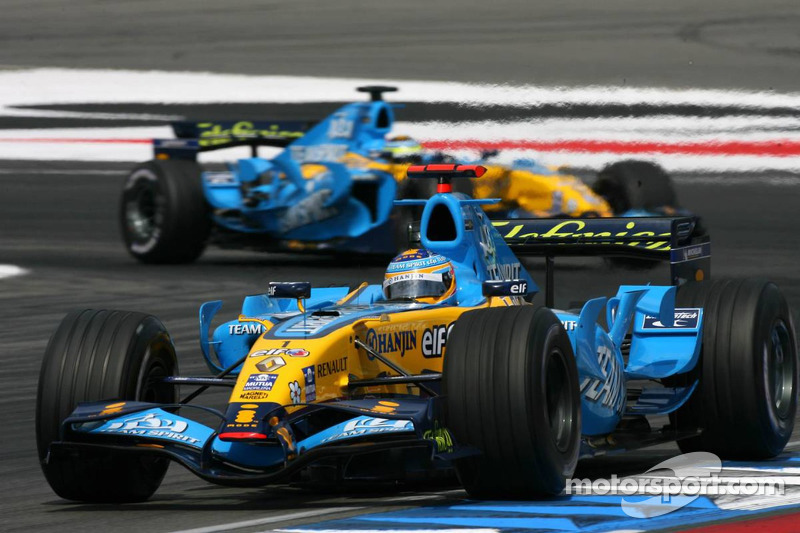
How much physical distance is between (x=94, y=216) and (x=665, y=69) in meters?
8.74

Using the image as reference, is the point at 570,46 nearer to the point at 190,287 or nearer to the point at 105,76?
the point at 190,287

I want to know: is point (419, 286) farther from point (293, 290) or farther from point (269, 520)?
point (269, 520)

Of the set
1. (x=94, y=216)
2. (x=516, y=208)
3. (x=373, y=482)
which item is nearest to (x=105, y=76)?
(x=94, y=216)

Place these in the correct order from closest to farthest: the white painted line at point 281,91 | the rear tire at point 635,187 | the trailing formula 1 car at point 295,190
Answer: the rear tire at point 635,187
the trailing formula 1 car at point 295,190
the white painted line at point 281,91

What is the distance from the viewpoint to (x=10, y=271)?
20.1 meters

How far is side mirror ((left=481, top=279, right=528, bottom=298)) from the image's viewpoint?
338 inches

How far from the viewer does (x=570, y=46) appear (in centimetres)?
2381

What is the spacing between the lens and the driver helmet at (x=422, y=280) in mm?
9242

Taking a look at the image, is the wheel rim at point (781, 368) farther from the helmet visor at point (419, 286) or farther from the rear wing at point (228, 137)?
the rear wing at point (228, 137)

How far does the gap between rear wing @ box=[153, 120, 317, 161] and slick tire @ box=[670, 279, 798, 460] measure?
38.4ft

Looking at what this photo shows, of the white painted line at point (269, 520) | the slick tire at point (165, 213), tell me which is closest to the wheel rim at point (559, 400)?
the white painted line at point (269, 520)

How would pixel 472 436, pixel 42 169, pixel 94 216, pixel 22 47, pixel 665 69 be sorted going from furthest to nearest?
pixel 22 47, pixel 42 169, pixel 94 216, pixel 665 69, pixel 472 436

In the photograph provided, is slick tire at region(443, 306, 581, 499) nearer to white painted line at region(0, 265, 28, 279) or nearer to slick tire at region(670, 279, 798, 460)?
slick tire at region(670, 279, 798, 460)

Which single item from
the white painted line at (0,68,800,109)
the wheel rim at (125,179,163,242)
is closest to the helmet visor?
the wheel rim at (125,179,163,242)
